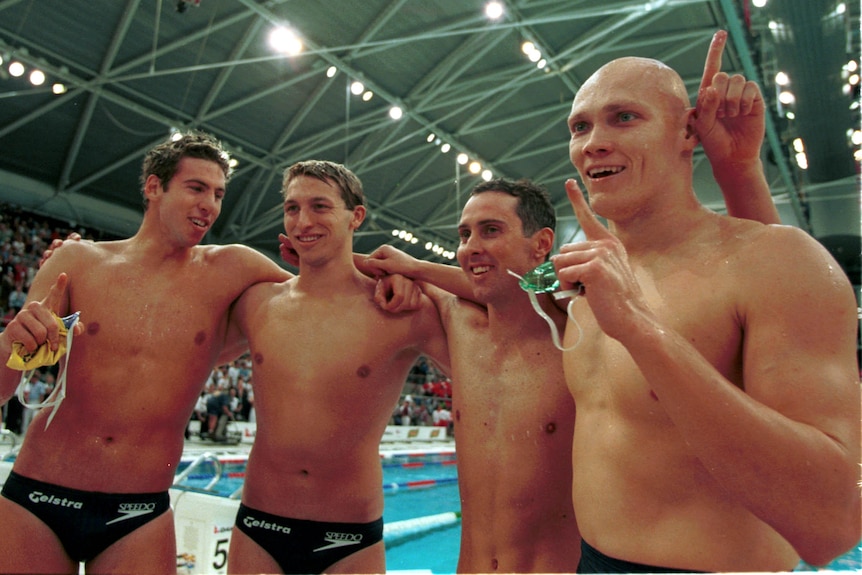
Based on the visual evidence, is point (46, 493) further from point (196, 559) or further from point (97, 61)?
point (97, 61)

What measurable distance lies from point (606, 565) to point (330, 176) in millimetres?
2211

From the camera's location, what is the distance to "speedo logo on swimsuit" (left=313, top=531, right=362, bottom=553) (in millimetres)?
2730

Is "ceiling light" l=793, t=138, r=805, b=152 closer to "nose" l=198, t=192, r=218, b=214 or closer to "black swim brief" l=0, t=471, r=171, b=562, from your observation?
"nose" l=198, t=192, r=218, b=214

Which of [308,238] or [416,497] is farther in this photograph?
[416,497]

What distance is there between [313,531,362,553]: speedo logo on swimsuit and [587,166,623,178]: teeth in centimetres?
192

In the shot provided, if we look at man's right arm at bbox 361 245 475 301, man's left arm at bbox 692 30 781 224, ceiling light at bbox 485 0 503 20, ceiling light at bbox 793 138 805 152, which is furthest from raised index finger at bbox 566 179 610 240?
ceiling light at bbox 793 138 805 152

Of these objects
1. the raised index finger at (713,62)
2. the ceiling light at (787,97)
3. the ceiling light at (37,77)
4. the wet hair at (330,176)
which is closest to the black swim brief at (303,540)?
the wet hair at (330,176)

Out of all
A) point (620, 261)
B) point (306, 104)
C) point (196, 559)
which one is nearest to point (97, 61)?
point (306, 104)

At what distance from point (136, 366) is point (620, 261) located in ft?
7.47

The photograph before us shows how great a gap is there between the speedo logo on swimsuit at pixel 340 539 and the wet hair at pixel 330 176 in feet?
5.12

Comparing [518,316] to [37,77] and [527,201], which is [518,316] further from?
[37,77]

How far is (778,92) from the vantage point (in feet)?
35.9

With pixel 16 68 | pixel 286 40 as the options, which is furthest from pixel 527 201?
pixel 16 68

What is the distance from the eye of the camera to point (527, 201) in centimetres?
268
